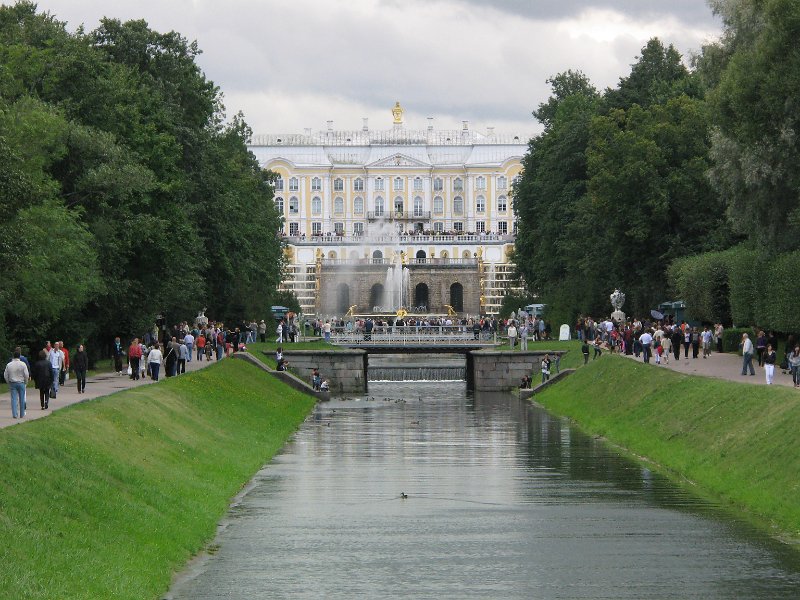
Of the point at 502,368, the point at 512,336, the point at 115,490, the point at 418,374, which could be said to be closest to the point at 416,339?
the point at 418,374

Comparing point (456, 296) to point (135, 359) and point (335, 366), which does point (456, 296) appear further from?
point (135, 359)

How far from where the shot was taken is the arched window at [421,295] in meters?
166

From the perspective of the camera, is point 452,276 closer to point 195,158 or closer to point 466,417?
point 195,158

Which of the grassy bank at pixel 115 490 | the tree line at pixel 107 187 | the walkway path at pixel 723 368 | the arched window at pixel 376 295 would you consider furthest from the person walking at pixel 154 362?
the arched window at pixel 376 295

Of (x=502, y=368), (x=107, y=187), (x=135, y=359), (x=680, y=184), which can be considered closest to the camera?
(x=135, y=359)

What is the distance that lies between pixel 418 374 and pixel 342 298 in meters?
77.3

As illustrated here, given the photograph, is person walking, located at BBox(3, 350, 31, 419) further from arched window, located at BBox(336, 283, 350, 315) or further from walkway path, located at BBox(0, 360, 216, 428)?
arched window, located at BBox(336, 283, 350, 315)

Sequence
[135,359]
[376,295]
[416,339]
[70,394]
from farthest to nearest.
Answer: [376,295]
[416,339]
[135,359]
[70,394]

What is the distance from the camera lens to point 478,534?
2523 centimetres

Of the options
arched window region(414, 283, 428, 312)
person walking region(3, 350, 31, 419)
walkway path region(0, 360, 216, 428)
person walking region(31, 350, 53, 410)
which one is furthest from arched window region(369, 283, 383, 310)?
person walking region(3, 350, 31, 419)

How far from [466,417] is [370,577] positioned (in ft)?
114

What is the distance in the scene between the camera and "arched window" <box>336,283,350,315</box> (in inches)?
Answer: 6417

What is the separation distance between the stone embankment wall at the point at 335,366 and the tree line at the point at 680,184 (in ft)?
43.1

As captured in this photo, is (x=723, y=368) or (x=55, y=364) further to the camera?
(x=723, y=368)
